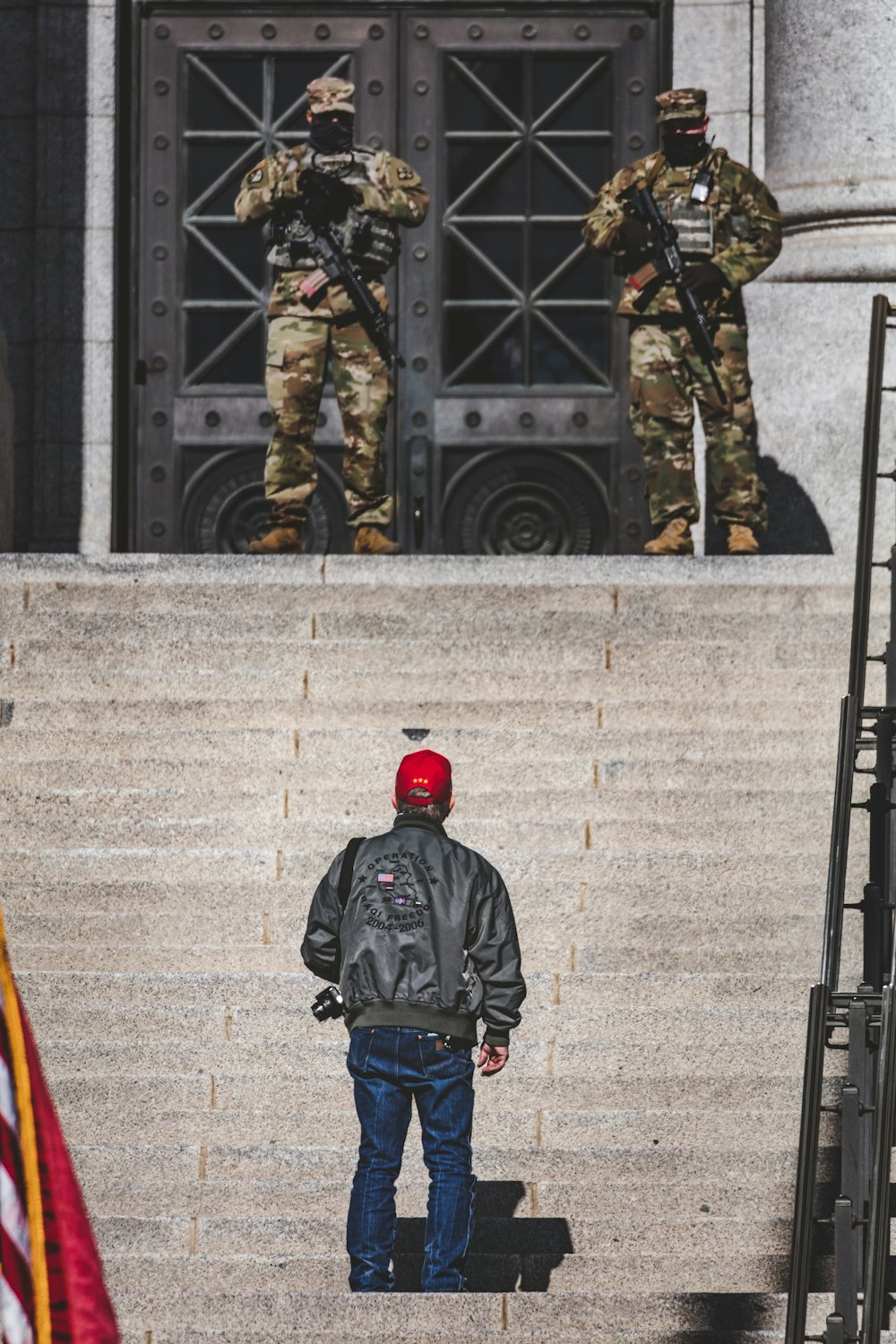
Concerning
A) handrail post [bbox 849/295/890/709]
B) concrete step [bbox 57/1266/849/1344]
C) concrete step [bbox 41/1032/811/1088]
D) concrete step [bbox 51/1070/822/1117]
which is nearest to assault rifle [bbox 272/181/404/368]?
handrail post [bbox 849/295/890/709]

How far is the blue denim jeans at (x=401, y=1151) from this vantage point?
6086mm

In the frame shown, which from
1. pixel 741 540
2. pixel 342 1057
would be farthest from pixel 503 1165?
pixel 741 540

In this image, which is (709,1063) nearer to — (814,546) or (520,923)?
(520,923)

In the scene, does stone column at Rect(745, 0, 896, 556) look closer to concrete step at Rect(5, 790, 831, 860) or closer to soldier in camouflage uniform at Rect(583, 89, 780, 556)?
soldier in camouflage uniform at Rect(583, 89, 780, 556)

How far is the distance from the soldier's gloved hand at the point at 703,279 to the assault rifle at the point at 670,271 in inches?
1.0

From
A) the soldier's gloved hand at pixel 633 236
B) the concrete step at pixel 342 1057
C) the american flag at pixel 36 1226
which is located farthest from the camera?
the soldier's gloved hand at pixel 633 236

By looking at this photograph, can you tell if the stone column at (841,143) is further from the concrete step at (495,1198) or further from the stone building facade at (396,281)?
the concrete step at (495,1198)

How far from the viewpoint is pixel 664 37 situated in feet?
46.7

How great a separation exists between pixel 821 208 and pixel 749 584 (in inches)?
135

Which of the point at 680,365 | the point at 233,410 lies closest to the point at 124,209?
the point at 233,410

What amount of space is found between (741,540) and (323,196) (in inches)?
96.1

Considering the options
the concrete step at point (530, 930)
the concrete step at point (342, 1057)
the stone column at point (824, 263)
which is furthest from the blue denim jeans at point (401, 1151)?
the stone column at point (824, 263)

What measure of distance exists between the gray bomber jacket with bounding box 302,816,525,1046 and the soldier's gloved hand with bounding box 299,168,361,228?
561cm

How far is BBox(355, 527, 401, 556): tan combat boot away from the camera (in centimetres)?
1128
